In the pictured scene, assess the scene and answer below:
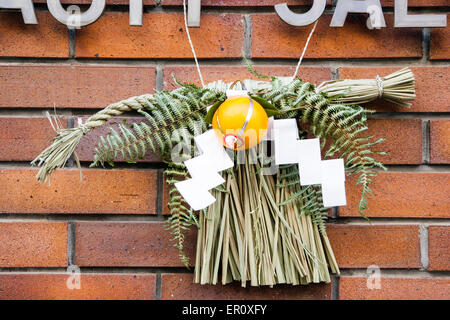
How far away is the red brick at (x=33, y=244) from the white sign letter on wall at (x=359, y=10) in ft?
2.52

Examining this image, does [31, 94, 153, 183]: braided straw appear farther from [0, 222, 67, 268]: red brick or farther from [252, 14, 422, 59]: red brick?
[252, 14, 422, 59]: red brick

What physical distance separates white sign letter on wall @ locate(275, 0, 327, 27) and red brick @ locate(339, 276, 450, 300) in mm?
578

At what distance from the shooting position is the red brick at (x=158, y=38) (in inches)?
35.0

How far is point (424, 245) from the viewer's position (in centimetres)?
88

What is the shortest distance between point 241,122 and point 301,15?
1.11 ft

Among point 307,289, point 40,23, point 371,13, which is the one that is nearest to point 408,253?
point 307,289

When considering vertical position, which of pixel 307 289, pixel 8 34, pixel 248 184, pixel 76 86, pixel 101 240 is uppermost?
pixel 8 34

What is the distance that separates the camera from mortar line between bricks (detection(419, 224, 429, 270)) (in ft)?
2.87

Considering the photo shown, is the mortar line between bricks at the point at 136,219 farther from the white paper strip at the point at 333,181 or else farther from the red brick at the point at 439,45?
the red brick at the point at 439,45

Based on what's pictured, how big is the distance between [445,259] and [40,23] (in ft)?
3.50

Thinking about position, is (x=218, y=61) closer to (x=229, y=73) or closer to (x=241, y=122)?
(x=229, y=73)

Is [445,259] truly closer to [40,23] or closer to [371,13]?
[371,13]

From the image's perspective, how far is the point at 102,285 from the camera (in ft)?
2.87

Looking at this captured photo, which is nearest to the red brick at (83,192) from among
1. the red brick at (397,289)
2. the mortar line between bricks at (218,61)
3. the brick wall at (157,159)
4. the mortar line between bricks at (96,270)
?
the brick wall at (157,159)
